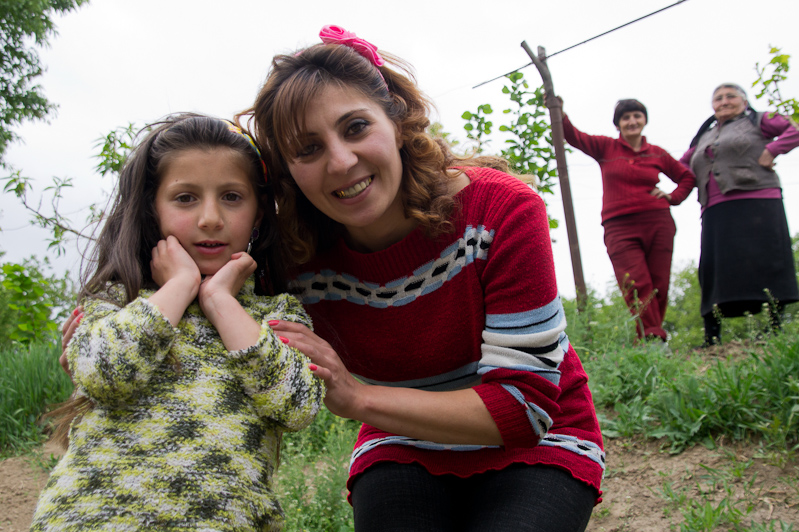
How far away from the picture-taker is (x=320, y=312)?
1.96m

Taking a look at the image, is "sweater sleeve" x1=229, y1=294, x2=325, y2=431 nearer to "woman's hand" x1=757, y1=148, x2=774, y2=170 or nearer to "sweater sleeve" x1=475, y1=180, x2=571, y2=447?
"sweater sleeve" x1=475, y1=180, x2=571, y2=447

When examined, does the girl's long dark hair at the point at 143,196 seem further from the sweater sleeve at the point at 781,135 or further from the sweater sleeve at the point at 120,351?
the sweater sleeve at the point at 781,135

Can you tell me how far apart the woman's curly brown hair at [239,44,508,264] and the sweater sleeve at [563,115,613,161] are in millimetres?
3684

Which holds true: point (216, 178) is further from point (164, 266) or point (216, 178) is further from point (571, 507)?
point (571, 507)

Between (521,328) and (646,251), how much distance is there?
13.9 feet

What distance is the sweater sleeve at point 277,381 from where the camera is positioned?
4.77 feet

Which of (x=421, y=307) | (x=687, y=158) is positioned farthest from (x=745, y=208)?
(x=421, y=307)

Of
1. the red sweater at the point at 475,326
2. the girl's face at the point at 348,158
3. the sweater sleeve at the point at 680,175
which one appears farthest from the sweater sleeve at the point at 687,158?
the girl's face at the point at 348,158

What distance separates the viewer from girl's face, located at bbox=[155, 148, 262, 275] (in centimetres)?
164

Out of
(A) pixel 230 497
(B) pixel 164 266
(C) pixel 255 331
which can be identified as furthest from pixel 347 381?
(B) pixel 164 266

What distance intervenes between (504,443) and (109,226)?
126 cm

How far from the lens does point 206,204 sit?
1.64 metres

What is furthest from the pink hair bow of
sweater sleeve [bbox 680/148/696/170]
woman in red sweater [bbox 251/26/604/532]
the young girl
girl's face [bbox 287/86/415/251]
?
sweater sleeve [bbox 680/148/696/170]

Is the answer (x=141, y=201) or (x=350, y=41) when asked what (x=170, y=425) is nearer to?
(x=141, y=201)
